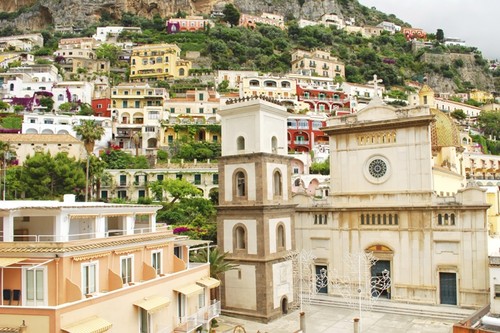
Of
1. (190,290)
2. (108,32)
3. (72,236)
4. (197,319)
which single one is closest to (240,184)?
(190,290)

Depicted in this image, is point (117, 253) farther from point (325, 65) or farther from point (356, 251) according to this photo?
point (325, 65)

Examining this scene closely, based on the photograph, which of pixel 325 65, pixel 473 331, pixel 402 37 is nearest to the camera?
pixel 473 331

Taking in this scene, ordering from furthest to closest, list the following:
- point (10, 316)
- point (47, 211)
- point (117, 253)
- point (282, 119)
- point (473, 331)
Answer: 1. point (282, 119)
2. point (473, 331)
3. point (117, 253)
4. point (47, 211)
5. point (10, 316)

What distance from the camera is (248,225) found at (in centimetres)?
3353

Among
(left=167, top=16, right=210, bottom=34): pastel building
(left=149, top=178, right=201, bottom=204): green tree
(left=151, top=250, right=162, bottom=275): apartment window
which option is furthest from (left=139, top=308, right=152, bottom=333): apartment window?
(left=167, top=16, right=210, bottom=34): pastel building

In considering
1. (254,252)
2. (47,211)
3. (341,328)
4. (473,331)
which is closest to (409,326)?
(341,328)

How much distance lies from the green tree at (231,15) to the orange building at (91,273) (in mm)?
133543

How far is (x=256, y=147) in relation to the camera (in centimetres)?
3338

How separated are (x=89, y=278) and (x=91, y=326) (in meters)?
2.21

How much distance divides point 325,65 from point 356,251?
9785 centimetres

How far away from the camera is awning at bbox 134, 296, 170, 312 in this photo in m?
22.5

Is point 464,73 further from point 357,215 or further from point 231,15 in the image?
point 357,215

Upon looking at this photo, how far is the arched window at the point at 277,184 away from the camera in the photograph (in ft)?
113

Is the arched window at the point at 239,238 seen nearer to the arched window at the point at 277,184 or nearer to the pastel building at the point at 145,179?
the arched window at the point at 277,184
